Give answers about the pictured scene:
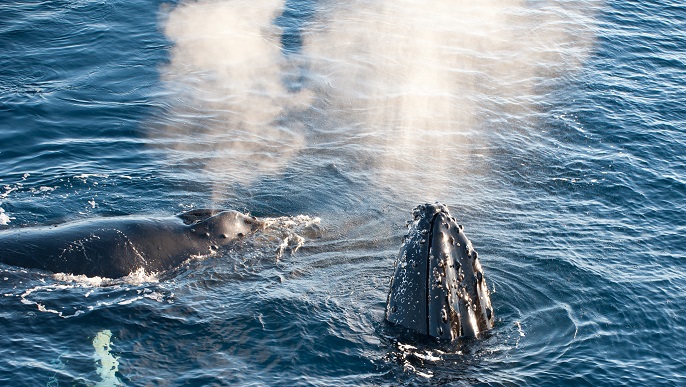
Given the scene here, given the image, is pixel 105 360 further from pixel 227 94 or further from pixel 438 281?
Answer: pixel 227 94

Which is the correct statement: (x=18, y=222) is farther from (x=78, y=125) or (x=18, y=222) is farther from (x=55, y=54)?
(x=55, y=54)

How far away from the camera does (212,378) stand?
12594mm

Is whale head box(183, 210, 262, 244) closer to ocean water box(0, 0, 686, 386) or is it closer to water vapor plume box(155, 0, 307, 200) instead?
ocean water box(0, 0, 686, 386)

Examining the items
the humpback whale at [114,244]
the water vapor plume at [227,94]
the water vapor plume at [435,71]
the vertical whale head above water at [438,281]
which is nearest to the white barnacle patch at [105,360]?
the humpback whale at [114,244]

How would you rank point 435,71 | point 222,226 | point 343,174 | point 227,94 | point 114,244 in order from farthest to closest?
point 435,71 → point 227,94 → point 343,174 → point 222,226 → point 114,244

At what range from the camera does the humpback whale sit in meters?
14.4

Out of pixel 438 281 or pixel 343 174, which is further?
pixel 343 174

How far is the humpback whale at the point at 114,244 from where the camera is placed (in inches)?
568

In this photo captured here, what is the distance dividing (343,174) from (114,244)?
7918 millimetres

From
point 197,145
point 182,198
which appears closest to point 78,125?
point 197,145

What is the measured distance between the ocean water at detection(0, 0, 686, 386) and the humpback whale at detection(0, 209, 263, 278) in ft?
0.96

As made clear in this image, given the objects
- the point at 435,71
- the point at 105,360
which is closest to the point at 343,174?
the point at 105,360

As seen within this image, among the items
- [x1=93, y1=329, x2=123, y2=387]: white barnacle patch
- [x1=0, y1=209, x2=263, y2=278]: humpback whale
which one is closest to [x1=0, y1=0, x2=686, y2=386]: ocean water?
[x1=93, y1=329, x2=123, y2=387]: white barnacle patch

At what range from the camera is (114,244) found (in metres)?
15.0
